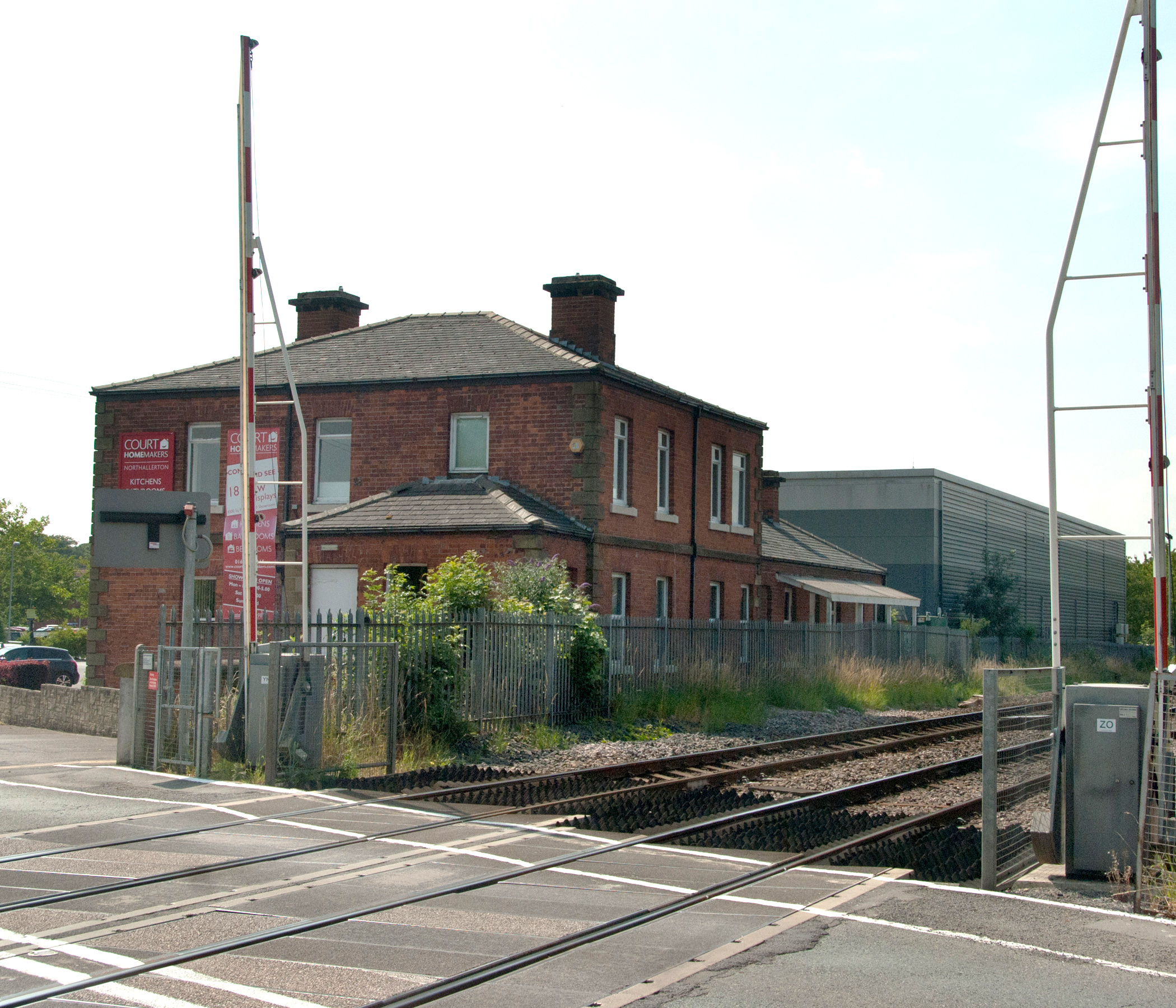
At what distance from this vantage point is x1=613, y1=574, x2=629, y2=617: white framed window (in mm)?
27531

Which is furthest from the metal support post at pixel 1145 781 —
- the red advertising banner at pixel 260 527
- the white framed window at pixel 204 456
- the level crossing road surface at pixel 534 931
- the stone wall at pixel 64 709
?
the white framed window at pixel 204 456

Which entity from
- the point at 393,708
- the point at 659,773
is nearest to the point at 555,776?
the point at 659,773

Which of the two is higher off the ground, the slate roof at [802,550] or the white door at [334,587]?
the slate roof at [802,550]

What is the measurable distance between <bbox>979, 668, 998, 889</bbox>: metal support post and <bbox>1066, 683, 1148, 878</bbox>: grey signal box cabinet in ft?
2.68

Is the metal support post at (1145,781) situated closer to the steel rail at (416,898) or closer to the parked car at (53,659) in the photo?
the steel rail at (416,898)

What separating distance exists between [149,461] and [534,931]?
80.5 feet

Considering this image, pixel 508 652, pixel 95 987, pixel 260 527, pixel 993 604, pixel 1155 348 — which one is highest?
pixel 1155 348

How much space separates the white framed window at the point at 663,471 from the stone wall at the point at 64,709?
12896mm

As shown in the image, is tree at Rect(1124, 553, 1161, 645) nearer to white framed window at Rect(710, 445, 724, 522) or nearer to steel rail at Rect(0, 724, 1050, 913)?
white framed window at Rect(710, 445, 724, 522)

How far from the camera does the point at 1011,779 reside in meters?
8.88

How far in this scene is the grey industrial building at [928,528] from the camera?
53812mm

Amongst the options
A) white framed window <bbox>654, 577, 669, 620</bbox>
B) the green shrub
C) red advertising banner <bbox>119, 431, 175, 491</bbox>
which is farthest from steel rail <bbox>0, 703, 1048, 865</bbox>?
red advertising banner <bbox>119, 431, 175, 491</bbox>

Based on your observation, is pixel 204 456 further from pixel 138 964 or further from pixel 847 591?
pixel 138 964

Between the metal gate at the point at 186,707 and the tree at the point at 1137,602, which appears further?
the tree at the point at 1137,602
